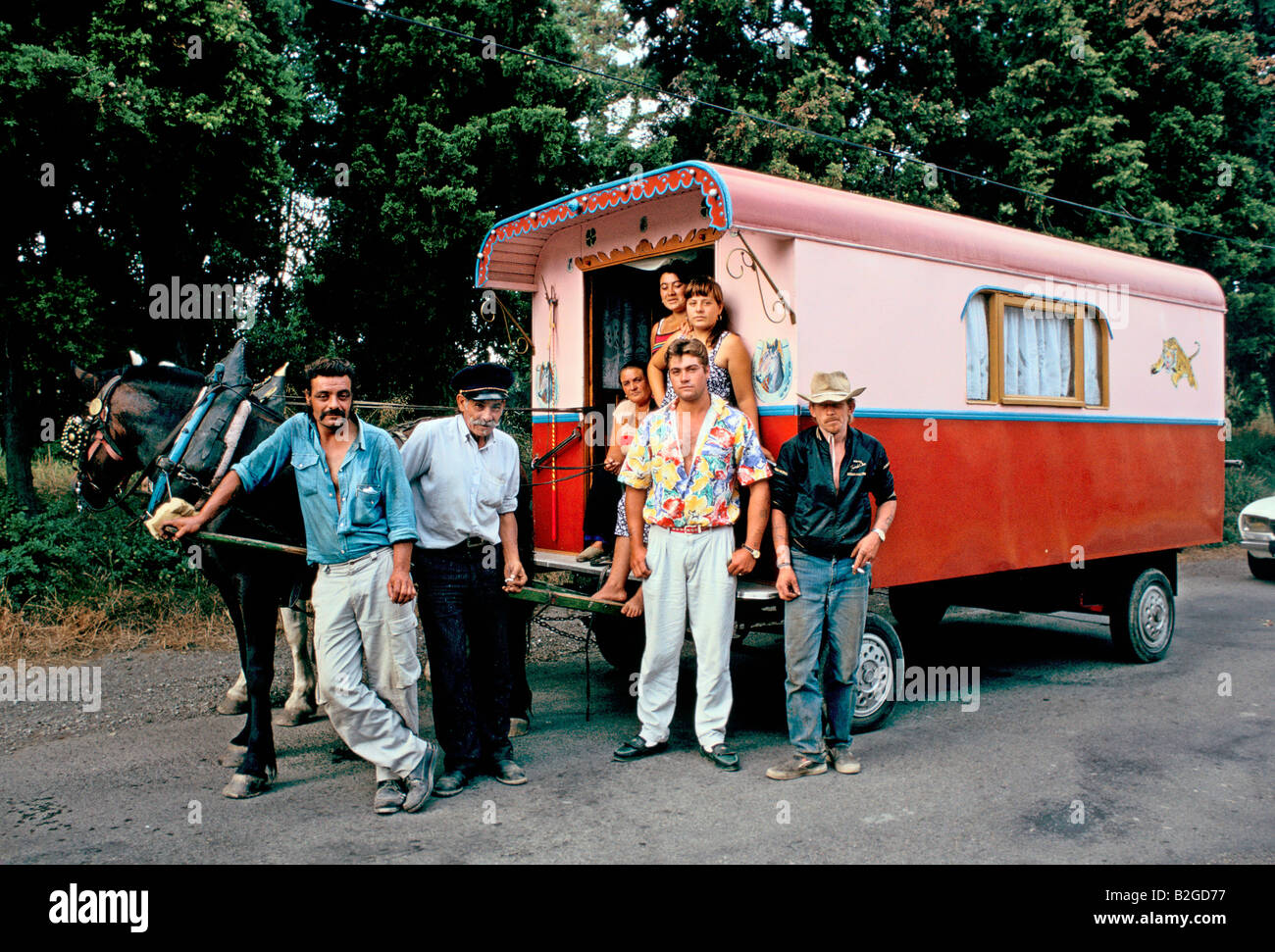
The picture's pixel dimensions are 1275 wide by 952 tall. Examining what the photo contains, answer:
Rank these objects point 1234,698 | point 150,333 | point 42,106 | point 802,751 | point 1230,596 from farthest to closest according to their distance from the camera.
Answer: point 1230,596
point 150,333
point 42,106
point 1234,698
point 802,751

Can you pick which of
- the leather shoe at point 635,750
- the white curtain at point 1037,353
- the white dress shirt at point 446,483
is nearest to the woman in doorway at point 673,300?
the white dress shirt at point 446,483

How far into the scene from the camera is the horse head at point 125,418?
555cm

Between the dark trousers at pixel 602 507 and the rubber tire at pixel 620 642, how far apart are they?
3.04 ft

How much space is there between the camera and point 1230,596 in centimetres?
1162

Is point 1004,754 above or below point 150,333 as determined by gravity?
below

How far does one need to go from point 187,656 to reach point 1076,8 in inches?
637

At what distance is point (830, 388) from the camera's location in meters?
5.22

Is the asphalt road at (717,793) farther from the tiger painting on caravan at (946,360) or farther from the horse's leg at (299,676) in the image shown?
the tiger painting on caravan at (946,360)

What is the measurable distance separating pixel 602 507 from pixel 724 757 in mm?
2033

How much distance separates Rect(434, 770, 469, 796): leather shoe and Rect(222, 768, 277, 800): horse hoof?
82 cm

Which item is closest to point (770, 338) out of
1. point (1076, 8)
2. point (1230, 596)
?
point (1230, 596)

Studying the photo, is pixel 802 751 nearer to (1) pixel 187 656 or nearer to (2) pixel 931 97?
(1) pixel 187 656

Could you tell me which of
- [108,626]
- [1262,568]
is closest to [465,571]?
[108,626]

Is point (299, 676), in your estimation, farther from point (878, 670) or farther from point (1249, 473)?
point (1249, 473)
